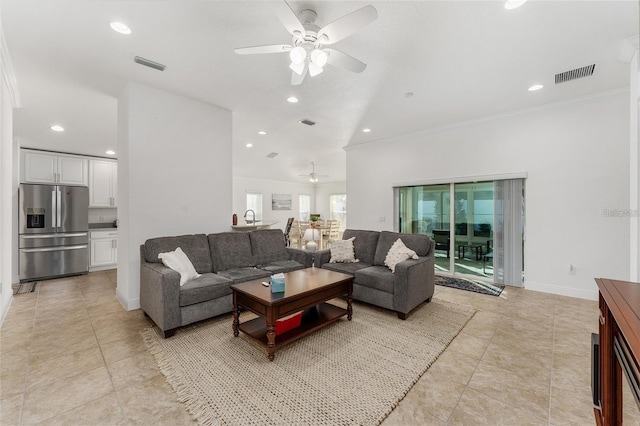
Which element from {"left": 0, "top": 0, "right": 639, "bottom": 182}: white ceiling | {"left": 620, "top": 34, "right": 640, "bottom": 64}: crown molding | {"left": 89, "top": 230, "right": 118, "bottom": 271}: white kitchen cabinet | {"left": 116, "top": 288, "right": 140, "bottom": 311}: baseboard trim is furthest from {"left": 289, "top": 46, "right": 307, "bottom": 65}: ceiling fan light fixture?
{"left": 89, "top": 230, "right": 118, "bottom": 271}: white kitchen cabinet

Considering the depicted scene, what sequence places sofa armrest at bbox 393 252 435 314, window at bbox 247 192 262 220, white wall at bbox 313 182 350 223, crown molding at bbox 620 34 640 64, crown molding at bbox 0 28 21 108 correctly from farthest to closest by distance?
white wall at bbox 313 182 350 223 → window at bbox 247 192 262 220 → sofa armrest at bbox 393 252 435 314 → crown molding at bbox 0 28 21 108 → crown molding at bbox 620 34 640 64

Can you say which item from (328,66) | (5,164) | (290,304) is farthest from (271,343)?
(5,164)

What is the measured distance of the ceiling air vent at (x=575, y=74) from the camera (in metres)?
2.93

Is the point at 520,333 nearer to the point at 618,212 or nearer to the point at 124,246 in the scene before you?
the point at 618,212

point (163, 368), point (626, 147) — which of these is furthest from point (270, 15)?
point (626, 147)

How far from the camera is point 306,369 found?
2.06 m

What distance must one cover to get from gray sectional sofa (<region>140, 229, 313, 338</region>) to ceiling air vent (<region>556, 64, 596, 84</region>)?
3.87 metres

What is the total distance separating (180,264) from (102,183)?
181 inches

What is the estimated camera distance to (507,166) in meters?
4.28

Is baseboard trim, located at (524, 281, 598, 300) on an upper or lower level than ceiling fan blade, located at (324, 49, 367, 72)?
lower

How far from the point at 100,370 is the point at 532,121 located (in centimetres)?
603

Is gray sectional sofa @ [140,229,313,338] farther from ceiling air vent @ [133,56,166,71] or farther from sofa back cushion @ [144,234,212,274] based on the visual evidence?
ceiling air vent @ [133,56,166,71]

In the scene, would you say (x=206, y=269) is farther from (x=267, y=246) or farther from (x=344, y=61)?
(x=344, y=61)

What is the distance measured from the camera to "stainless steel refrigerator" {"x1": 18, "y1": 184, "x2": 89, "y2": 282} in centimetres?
466
